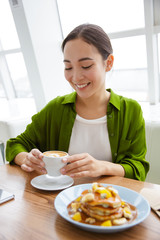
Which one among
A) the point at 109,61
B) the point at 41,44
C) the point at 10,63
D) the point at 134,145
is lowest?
the point at 10,63

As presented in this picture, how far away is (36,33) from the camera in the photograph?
296 cm

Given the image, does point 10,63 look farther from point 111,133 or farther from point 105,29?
point 111,133

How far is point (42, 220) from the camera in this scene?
2.80 feet

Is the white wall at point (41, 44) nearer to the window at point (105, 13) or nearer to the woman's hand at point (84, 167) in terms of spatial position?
the window at point (105, 13)

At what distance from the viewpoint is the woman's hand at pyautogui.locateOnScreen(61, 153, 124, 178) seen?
1.06 meters

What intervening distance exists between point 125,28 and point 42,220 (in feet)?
7.62

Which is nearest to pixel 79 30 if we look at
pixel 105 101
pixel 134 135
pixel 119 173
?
pixel 105 101

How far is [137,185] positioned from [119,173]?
16cm

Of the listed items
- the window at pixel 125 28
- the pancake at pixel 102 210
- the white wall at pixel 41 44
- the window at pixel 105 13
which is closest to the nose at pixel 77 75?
the pancake at pixel 102 210

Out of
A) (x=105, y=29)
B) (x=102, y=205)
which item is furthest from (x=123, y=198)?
(x=105, y=29)

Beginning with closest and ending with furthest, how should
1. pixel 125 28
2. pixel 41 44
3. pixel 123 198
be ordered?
pixel 123 198, pixel 125 28, pixel 41 44

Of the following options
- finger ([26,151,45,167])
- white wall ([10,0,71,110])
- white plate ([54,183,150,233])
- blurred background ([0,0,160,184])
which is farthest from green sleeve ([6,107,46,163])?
white wall ([10,0,71,110])

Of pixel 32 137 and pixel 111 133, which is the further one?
pixel 32 137

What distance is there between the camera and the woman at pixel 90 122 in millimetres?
1332
